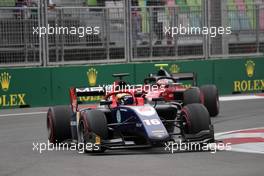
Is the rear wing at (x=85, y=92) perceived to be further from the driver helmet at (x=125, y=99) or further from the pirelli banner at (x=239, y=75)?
the pirelli banner at (x=239, y=75)

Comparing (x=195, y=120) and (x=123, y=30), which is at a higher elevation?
(x=123, y=30)

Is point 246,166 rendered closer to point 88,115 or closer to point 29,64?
point 88,115

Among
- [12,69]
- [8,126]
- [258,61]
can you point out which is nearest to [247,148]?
[8,126]

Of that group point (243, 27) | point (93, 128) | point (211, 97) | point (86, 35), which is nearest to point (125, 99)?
point (93, 128)

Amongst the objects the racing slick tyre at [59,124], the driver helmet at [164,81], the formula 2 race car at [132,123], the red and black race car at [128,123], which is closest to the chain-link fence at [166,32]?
the driver helmet at [164,81]

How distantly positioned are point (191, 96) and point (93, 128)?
4419mm

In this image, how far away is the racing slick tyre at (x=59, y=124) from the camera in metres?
13.1

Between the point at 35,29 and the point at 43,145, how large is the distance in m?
7.84

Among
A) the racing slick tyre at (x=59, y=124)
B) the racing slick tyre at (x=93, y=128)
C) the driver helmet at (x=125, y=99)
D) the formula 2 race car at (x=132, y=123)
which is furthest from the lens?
the racing slick tyre at (x=59, y=124)

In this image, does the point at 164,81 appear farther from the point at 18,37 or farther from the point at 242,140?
the point at 18,37

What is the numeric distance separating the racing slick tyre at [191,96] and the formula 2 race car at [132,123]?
9.56 ft

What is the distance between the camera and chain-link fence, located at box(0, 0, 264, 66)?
20688mm

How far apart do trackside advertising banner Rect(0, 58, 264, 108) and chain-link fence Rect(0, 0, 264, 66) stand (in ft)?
1.14

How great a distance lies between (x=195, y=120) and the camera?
39.2ft
